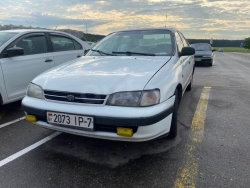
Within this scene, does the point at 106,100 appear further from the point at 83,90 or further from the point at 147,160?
the point at 147,160

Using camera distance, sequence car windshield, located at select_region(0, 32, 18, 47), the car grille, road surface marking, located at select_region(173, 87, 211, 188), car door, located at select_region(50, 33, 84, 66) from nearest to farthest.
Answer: road surface marking, located at select_region(173, 87, 211, 188), the car grille, car windshield, located at select_region(0, 32, 18, 47), car door, located at select_region(50, 33, 84, 66)

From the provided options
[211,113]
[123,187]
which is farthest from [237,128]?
[123,187]

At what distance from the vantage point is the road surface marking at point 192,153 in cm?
202

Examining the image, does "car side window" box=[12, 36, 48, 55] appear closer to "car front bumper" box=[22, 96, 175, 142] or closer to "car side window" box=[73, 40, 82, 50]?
"car side window" box=[73, 40, 82, 50]

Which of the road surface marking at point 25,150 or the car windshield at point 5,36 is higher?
the car windshield at point 5,36

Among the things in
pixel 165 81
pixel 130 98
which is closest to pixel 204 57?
pixel 165 81

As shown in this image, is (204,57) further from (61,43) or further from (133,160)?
(133,160)

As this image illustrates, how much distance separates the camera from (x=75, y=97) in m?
2.21

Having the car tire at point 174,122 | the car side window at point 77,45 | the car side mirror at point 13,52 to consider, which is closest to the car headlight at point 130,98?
the car tire at point 174,122

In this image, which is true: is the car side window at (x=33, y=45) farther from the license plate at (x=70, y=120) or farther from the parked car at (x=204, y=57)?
the parked car at (x=204, y=57)

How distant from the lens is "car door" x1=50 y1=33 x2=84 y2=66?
4.62 m

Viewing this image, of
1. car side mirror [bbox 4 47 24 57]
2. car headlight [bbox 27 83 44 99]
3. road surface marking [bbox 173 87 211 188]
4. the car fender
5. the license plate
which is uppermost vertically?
car side mirror [bbox 4 47 24 57]

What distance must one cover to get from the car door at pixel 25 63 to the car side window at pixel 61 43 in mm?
231

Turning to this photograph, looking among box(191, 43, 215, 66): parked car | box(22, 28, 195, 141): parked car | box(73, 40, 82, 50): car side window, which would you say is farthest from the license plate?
box(191, 43, 215, 66): parked car
